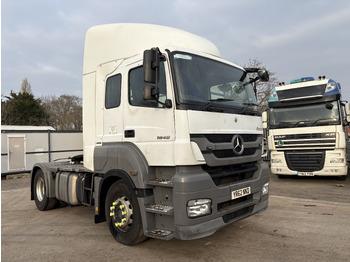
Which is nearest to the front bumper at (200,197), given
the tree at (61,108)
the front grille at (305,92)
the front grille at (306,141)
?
the front grille at (306,141)

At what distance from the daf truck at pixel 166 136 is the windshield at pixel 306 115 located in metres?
5.45

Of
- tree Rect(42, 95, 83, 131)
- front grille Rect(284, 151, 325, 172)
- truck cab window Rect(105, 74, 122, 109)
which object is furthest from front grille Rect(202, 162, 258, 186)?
tree Rect(42, 95, 83, 131)

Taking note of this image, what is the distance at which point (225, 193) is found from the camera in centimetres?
366

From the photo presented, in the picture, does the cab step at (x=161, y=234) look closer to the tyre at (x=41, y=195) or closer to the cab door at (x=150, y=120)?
the cab door at (x=150, y=120)

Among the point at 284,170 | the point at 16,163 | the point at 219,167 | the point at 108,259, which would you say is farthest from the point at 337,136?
the point at 16,163

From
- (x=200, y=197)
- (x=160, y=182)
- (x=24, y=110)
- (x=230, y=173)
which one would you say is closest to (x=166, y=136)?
(x=160, y=182)

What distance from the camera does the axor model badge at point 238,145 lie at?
392 centimetres

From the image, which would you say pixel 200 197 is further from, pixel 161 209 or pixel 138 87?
pixel 138 87

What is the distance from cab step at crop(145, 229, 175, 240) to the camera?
3.38 metres

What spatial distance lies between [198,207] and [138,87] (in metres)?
1.88

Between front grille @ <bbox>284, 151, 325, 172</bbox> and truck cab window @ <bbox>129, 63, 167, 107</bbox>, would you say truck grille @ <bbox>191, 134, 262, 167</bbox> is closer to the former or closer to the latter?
truck cab window @ <bbox>129, 63, 167, 107</bbox>

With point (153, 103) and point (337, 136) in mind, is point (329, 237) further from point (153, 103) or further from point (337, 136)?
point (337, 136)

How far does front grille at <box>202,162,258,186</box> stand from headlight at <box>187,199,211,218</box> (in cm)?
36

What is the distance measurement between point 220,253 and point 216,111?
1.94m
